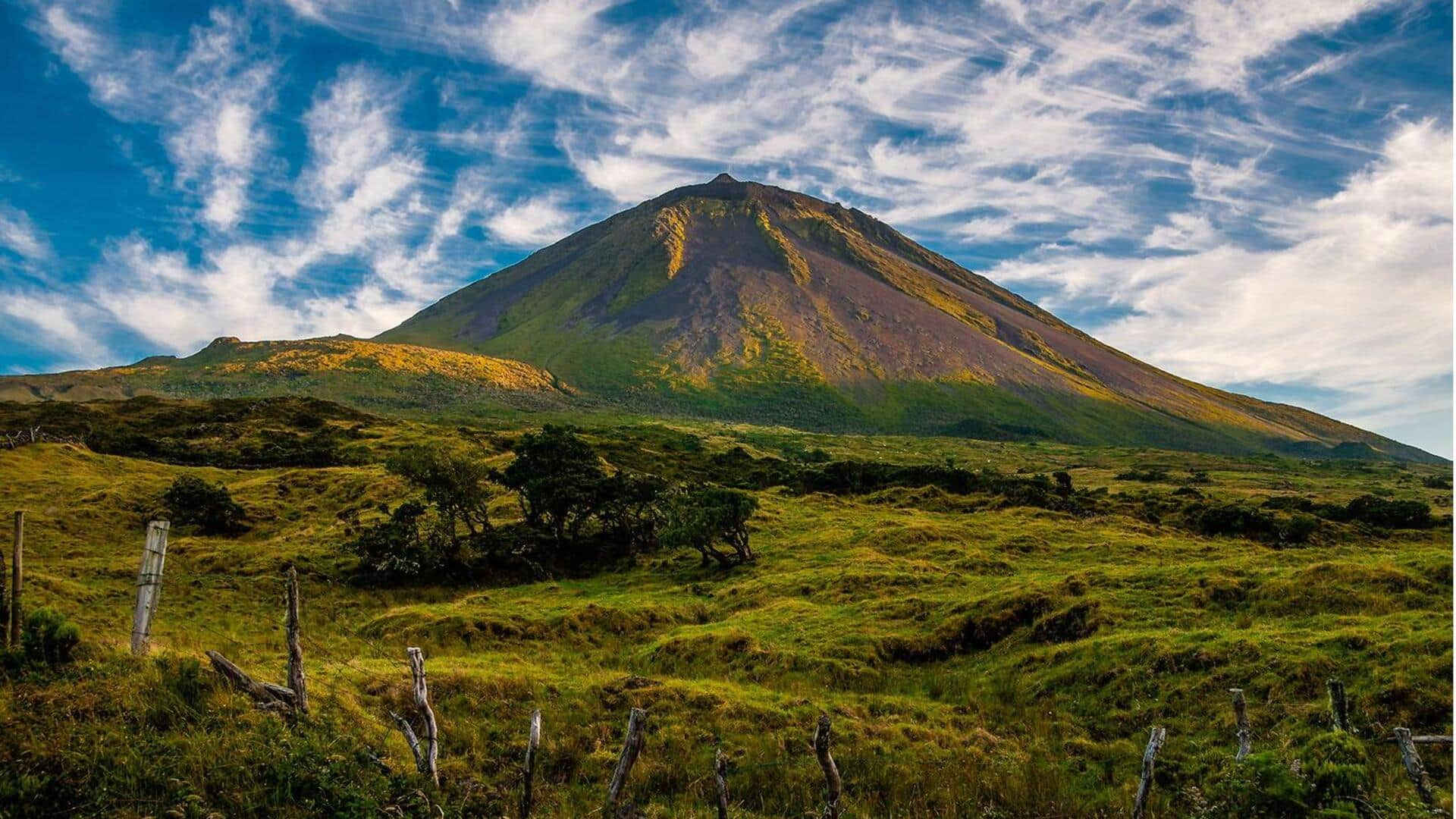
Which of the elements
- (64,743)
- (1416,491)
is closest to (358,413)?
(64,743)

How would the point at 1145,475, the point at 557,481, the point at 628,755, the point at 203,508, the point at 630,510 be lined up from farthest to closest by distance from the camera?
the point at 1145,475
the point at 630,510
the point at 203,508
the point at 557,481
the point at 628,755

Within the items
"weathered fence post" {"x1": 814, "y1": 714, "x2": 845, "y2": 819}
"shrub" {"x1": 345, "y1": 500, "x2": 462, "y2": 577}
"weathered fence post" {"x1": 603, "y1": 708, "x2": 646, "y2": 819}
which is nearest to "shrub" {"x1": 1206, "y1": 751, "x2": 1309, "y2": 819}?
"weathered fence post" {"x1": 814, "y1": 714, "x2": 845, "y2": 819}

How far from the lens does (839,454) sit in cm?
13900

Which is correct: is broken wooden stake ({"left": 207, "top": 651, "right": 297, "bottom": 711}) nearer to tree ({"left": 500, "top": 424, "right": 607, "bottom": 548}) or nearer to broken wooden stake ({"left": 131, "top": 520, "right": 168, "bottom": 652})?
broken wooden stake ({"left": 131, "top": 520, "right": 168, "bottom": 652})

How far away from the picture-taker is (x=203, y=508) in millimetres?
47906

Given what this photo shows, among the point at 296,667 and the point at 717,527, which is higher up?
the point at 717,527

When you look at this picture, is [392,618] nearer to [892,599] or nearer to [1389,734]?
[892,599]

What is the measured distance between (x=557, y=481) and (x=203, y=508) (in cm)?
2384

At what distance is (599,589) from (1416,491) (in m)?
112

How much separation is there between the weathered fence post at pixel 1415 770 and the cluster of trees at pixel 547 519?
33.1 m

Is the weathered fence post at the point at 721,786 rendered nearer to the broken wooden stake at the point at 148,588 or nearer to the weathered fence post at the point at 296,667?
the weathered fence post at the point at 296,667

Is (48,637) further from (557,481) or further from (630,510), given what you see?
(630,510)

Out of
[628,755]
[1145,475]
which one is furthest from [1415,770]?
[1145,475]

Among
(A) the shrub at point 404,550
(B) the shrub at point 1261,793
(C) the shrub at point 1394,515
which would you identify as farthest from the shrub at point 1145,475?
(B) the shrub at point 1261,793
